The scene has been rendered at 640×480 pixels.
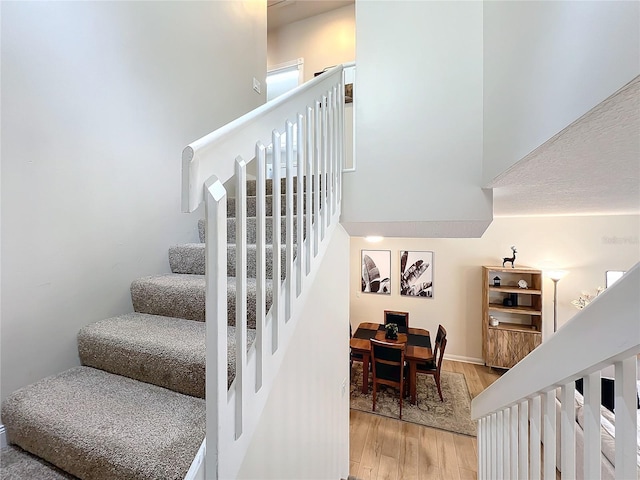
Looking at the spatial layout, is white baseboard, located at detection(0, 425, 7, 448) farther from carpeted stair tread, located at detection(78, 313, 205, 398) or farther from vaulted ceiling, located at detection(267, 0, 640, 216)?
vaulted ceiling, located at detection(267, 0, 640, 216)

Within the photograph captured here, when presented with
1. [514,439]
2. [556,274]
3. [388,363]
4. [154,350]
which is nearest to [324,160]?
[154,350]

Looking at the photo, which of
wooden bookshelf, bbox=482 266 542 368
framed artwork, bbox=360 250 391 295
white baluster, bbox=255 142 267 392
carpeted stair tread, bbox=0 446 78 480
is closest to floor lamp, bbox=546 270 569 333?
wooden bookshelf, bbox=482 266 542 368

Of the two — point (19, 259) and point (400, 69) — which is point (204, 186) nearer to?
point (19, 259)

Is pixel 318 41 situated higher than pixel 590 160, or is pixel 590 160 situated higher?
pixel 318 41

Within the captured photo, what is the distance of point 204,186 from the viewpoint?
709 mm

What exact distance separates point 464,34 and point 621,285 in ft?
5.87

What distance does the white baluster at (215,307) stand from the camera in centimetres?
71

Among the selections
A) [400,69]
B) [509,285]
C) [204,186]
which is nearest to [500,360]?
[509,285]

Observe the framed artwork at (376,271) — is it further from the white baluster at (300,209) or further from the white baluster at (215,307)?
the white baluster at (215,307)

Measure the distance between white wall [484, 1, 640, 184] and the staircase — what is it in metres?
1.20

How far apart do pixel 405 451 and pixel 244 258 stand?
3.36 meters

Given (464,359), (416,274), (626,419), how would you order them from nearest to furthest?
1. (626,419)
2. (464,359)
3. (416,274)

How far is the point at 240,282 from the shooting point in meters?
0.83

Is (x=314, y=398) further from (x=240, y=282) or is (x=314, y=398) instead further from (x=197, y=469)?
(x=240, y=282)
